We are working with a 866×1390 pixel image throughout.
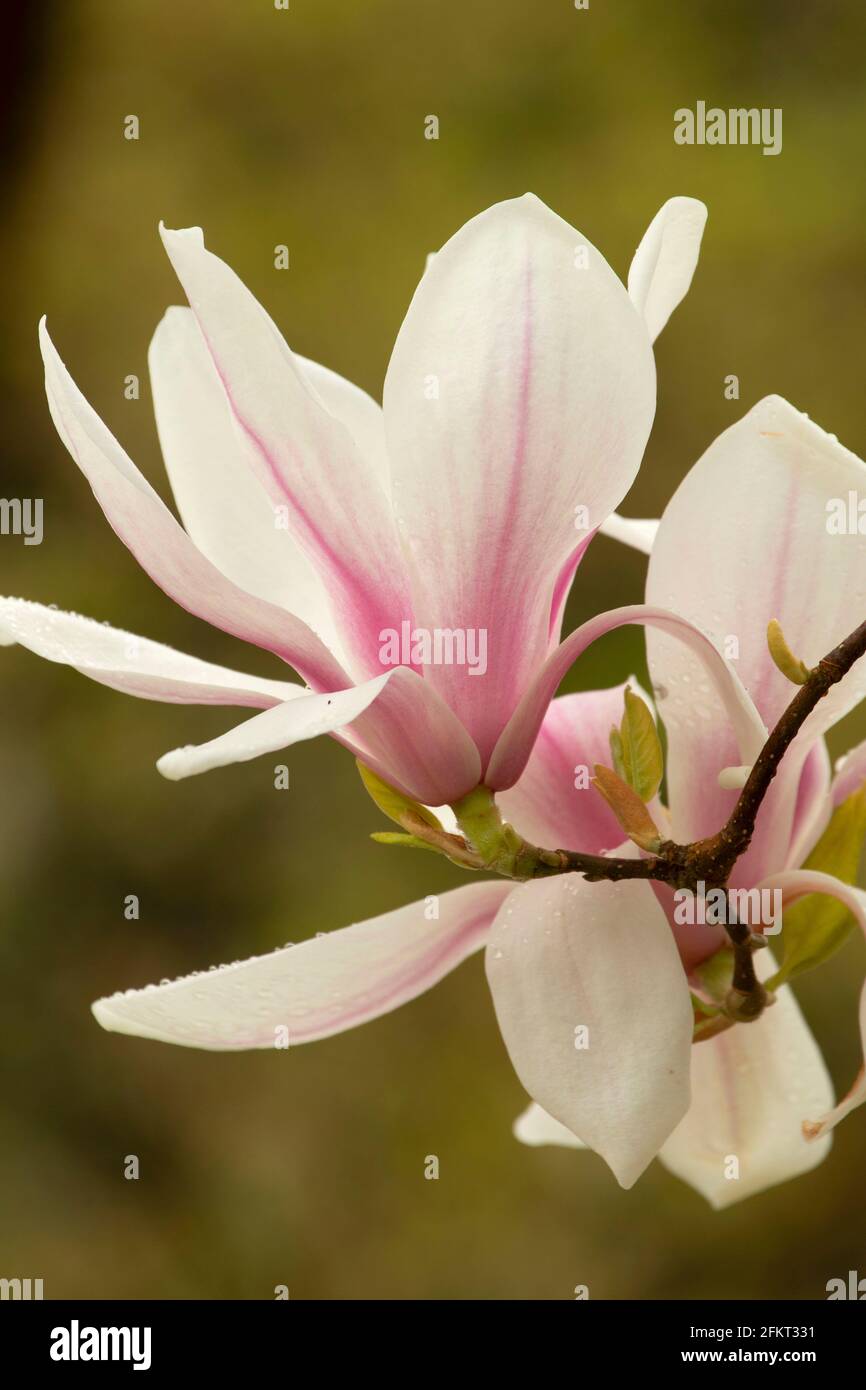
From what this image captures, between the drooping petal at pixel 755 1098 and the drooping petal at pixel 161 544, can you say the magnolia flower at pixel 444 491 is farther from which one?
the drooping petal at pixel 755 1098

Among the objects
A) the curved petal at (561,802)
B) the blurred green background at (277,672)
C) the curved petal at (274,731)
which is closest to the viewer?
the curved petal at (274,731)

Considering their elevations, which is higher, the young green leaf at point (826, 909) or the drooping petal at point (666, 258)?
the drooping petal at point (666, 258)

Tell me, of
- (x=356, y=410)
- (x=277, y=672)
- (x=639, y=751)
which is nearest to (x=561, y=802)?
(x=639, y=751)

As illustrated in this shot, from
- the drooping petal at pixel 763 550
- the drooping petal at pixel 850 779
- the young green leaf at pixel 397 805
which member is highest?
the drooping petal at pixel 763 550

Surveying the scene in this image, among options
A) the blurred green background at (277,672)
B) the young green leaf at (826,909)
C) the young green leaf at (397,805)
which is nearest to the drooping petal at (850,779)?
the young green leaf at (826,909)

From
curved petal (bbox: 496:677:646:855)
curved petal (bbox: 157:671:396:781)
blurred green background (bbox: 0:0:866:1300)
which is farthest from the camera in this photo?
blurred green background (bbox: 0:0:866:1300)

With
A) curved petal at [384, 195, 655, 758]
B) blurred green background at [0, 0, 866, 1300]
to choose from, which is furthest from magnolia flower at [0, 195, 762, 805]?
blurred green background at [0, 0, 866, 1300]

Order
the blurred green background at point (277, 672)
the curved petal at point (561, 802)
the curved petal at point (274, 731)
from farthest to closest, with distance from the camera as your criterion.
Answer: the blurred green background at point (277, 672)
the curved petal at point (561, 802)
the curved petal at point (274, 731)

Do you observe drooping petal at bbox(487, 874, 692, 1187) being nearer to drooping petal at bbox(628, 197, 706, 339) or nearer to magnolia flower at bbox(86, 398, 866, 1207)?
magnolia flower at bbox(86, 398, 866, 1207)

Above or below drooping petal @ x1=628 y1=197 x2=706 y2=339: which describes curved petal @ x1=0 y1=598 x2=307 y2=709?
below
